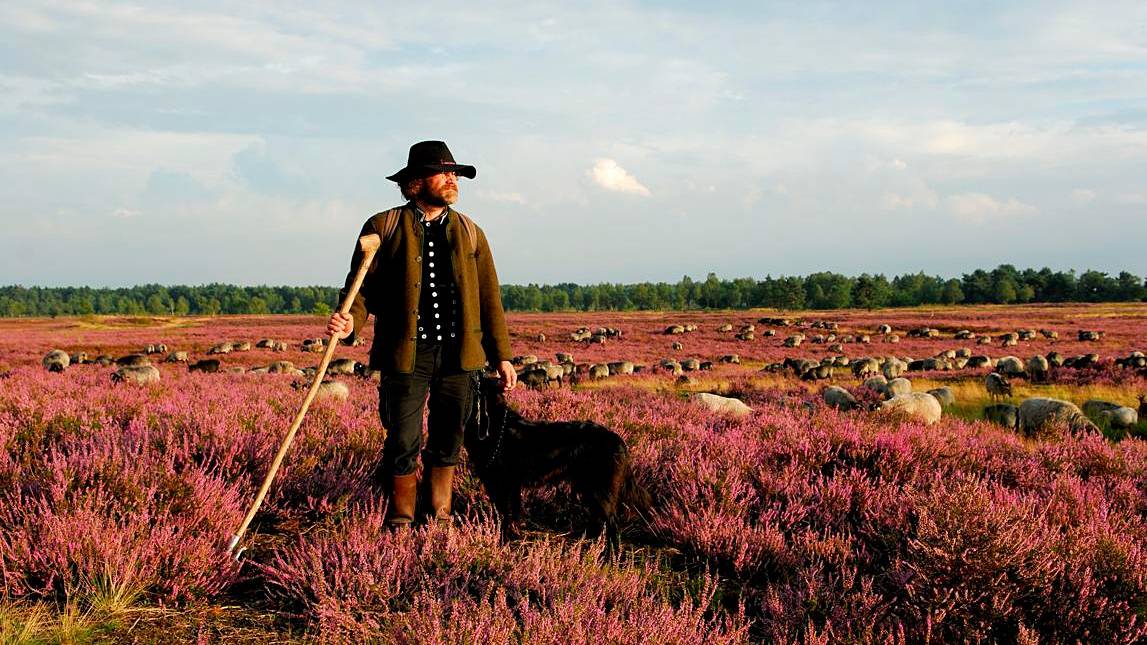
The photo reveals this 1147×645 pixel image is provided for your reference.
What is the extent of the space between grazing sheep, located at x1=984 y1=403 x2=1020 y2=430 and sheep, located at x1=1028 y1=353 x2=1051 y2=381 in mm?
7924

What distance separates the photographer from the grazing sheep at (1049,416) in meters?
9.41

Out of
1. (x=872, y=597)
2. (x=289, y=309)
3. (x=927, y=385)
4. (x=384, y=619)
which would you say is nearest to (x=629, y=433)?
(x=872, y=597)

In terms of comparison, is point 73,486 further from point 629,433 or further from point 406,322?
point 629,433

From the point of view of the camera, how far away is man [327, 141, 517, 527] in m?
3.68

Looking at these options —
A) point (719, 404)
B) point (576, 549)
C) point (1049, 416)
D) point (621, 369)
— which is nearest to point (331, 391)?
point (719, 404)

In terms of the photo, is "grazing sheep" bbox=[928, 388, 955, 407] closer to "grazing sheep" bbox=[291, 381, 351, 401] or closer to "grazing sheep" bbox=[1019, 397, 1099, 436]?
"grazing sheep" bbox=[1019, 397, 1099, 436]

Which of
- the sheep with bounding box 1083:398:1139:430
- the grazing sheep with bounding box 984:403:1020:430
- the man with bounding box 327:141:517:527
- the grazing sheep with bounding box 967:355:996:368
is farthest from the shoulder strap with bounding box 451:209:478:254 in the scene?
the grazing sheep with bounding box 967:355:996:368

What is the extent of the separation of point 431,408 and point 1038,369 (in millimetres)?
21047

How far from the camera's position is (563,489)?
4.62m

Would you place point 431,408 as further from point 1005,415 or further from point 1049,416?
point 1005,415

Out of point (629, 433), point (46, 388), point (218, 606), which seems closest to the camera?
point (218, 606)

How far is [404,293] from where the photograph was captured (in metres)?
3.68

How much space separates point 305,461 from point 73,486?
4.21 ft

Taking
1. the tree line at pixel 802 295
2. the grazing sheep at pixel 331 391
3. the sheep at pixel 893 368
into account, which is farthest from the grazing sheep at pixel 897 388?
the tree line at pixel 802 295
